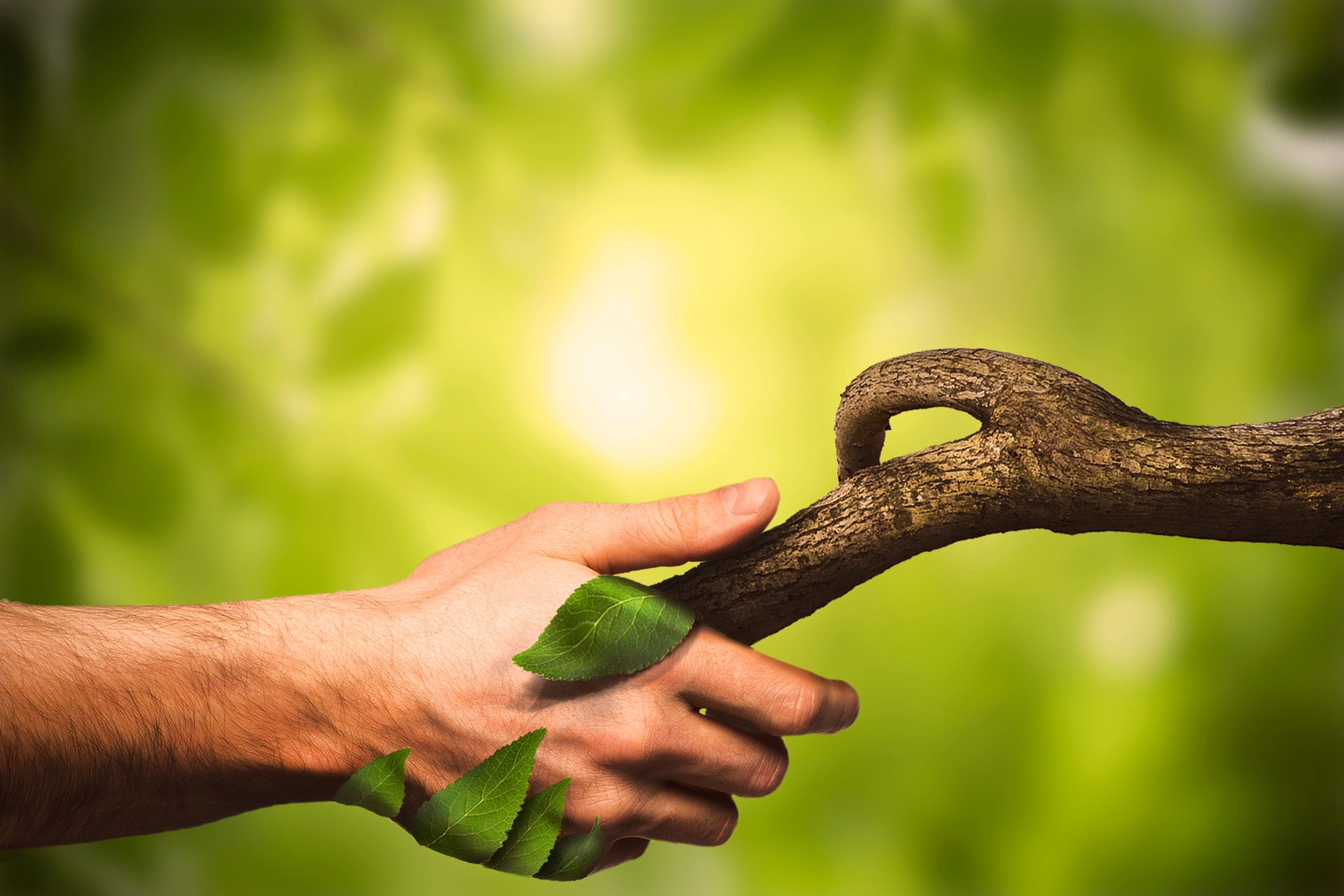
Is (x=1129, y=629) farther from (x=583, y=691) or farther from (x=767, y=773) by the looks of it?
(x=583, y=691)

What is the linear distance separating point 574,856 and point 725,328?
172 centimetres

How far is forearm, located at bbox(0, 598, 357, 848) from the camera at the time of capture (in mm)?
974

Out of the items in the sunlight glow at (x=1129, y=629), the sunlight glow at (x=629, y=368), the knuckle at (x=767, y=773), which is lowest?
the knuckle at (x=767, y=773)

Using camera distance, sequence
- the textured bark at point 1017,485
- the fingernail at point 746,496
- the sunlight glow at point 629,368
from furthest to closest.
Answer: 1. the sunlight glow at point 629,368
2. the fingernail at point 746,496
3. the textured bark at point 1017,485

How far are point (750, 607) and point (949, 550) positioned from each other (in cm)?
149

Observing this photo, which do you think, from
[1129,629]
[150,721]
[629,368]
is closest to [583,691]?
[150,721]

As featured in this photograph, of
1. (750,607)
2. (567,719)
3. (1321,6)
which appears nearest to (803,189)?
(1321,6)

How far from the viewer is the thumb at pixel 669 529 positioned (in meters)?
1.08

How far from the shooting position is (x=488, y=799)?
974mm

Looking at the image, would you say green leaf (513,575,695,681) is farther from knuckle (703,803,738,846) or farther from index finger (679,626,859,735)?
knuckle (703,803,738,846)

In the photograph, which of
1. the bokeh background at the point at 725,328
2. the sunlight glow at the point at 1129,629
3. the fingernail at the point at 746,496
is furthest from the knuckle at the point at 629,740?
the sunlight glow at the point at 1129,629

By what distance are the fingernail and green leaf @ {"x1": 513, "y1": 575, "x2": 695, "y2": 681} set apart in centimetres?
15

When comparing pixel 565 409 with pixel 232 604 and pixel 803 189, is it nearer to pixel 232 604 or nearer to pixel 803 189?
pixel 803 189

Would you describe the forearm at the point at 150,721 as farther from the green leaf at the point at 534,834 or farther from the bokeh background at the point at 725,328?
the bokeh background at the point at 725,328
